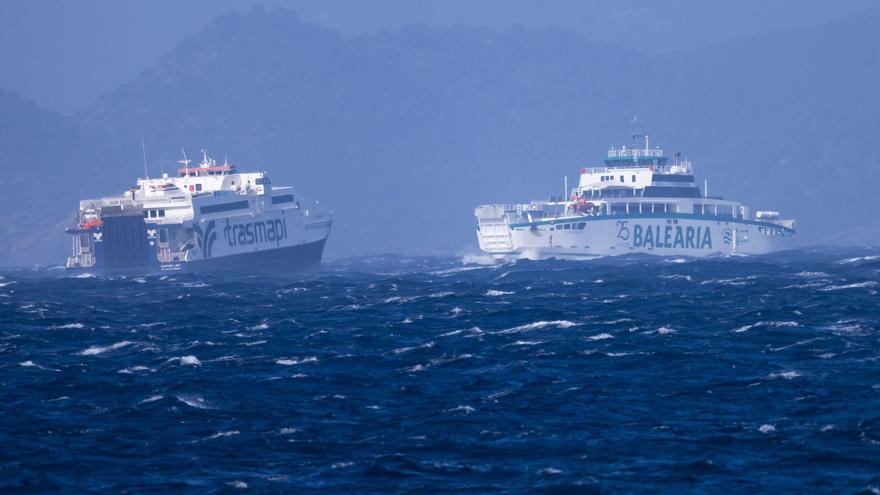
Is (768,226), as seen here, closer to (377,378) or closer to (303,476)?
(377,378)

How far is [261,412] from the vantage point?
31719 millimetres

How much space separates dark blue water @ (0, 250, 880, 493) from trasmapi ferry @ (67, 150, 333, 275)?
52.9 metres

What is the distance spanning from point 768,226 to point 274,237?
56.1 metres

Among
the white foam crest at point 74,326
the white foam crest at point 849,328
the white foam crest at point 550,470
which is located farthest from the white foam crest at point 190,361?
the white foam crest at point 849,328

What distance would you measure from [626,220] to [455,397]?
9192 centimetres

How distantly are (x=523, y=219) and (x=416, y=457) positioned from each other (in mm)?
Answer: 96852

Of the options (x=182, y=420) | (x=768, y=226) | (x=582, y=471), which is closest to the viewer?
(x=582, y=471)

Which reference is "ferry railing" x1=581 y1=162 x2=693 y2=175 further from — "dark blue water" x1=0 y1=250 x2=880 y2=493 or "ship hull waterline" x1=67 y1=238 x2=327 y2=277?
"dark blue water" x1=0 y1=250 x2=880 y2=493

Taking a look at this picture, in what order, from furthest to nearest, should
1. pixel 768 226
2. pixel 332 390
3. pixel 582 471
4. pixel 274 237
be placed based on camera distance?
pixel 768 226, pixel 274 237, pixel 332 390, pixel 582 471

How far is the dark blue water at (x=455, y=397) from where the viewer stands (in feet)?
83.8

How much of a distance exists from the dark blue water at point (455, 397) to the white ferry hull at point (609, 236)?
2397 inches

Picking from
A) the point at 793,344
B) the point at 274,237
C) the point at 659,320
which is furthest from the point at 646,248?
the point at 793,344

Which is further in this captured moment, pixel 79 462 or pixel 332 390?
pixel 332 390

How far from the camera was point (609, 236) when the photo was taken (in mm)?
121688
